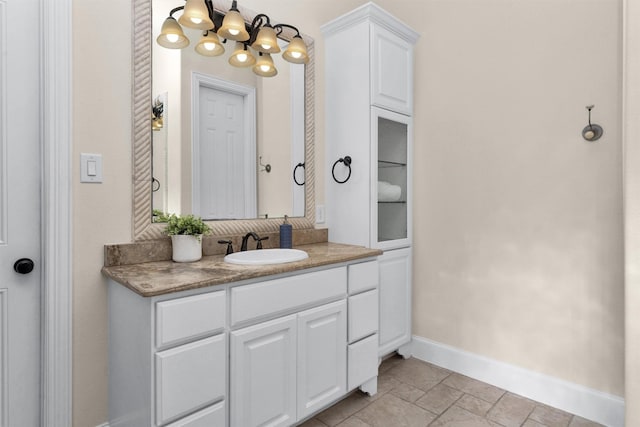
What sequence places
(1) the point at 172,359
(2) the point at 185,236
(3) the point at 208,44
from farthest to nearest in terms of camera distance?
(3) the point at 208,44 < (2) the point at 185,236 < (1) the point at 172,359

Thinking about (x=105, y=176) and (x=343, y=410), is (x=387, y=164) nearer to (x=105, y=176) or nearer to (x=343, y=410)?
(x=343, y=410)

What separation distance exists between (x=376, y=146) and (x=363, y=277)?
0.83m

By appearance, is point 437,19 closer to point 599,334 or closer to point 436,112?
point 436,112

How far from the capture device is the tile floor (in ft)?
6.09

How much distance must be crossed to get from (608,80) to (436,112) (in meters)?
0.91

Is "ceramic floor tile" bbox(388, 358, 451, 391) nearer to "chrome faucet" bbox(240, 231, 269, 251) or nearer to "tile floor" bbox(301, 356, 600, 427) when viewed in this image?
"tile floor" bbox(301, 356, 600, 427)

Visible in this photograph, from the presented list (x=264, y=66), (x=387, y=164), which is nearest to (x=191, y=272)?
(x=264, y=66)

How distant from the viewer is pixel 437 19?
2439mm

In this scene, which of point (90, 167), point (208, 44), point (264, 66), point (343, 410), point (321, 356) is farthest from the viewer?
point (264, 66)

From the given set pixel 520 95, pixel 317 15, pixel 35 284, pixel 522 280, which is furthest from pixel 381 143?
pixel 35 284

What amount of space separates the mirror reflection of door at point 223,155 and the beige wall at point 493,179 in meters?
0.36

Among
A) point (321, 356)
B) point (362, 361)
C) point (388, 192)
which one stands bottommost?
point (362, 361)

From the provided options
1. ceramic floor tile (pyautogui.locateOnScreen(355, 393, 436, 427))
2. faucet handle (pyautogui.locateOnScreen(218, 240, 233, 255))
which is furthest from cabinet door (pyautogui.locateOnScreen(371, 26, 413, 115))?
ceramic floor tile (pyautogui.locateOnScreen(355, 393, 436, 427))

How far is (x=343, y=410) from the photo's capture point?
77.1 inches
